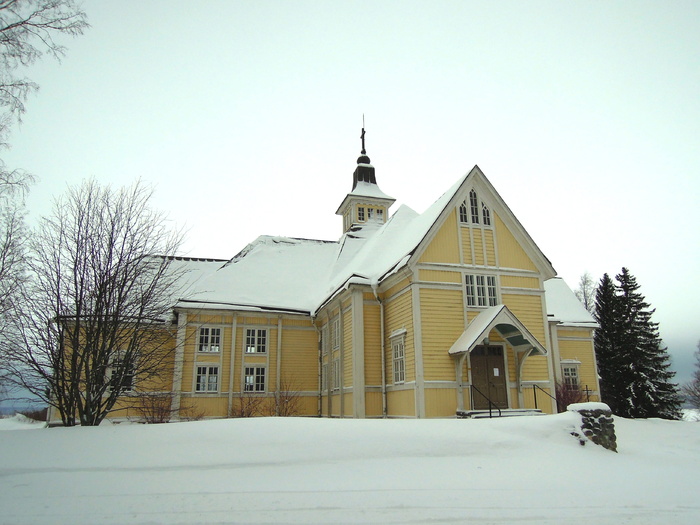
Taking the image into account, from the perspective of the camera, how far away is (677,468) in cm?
1173

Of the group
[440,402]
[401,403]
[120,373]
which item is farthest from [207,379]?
[120,373]

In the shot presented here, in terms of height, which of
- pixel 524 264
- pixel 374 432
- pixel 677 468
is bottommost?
pixel 677 468

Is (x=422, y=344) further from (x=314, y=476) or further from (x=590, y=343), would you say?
(x=590, y=343)

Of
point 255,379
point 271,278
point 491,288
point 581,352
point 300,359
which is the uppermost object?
point 271,278

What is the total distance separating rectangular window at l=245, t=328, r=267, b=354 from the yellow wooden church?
5 centimetres

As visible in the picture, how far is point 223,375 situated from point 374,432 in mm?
15140

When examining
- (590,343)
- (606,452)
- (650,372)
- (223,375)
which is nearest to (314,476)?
(606,452)

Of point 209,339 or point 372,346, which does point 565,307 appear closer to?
point 372,346

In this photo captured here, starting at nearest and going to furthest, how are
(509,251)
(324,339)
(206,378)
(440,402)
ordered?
(440,402) → (509,251) → (206,378) → (324,339)

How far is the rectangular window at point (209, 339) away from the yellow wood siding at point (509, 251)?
1342 cm

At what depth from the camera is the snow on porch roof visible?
16.4m

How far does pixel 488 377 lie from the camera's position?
698 inches

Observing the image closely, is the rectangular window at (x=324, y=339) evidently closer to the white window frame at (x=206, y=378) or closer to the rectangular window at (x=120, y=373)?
the white window frame at (x=206, y=378)

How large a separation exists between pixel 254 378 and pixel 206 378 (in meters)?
2.20
